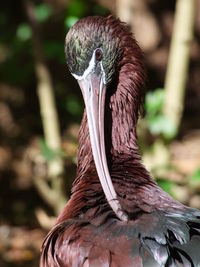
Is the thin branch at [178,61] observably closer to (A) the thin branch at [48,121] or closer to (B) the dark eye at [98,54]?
(A) the thin branch at [48,121]

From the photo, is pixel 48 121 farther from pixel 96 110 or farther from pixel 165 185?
Result: pixel 96 110

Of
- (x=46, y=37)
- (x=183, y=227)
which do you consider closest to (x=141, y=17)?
(x=46, y=37)

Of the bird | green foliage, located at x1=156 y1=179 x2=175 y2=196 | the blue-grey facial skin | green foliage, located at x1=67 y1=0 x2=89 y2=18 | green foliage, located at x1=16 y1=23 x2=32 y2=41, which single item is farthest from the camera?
green foliage, located at x1=16 y1=23 x2=32 y2=41

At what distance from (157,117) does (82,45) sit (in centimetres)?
182

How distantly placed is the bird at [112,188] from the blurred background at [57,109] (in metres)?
1.11

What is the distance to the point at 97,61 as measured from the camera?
13.5 ft

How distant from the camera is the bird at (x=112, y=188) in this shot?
3631 millimetres

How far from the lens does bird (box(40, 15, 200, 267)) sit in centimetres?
363

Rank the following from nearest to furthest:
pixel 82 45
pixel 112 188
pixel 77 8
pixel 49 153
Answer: pixel 112 188
pixel 82 45
pixel 49 153
pixel 77 8

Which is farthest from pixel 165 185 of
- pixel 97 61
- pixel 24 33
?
pixel 24 33

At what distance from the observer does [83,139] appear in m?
4.39

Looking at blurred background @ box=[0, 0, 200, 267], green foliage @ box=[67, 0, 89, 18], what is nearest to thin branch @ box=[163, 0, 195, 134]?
blurred background @ box=[0, 0, 200, 267]

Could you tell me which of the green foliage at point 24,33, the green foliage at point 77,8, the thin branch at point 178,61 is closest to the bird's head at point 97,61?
the green foliage at point 77,8

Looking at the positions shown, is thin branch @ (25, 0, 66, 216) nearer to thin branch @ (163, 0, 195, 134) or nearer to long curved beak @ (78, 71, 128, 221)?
thin branch @ (163, 0, 195, 134)
